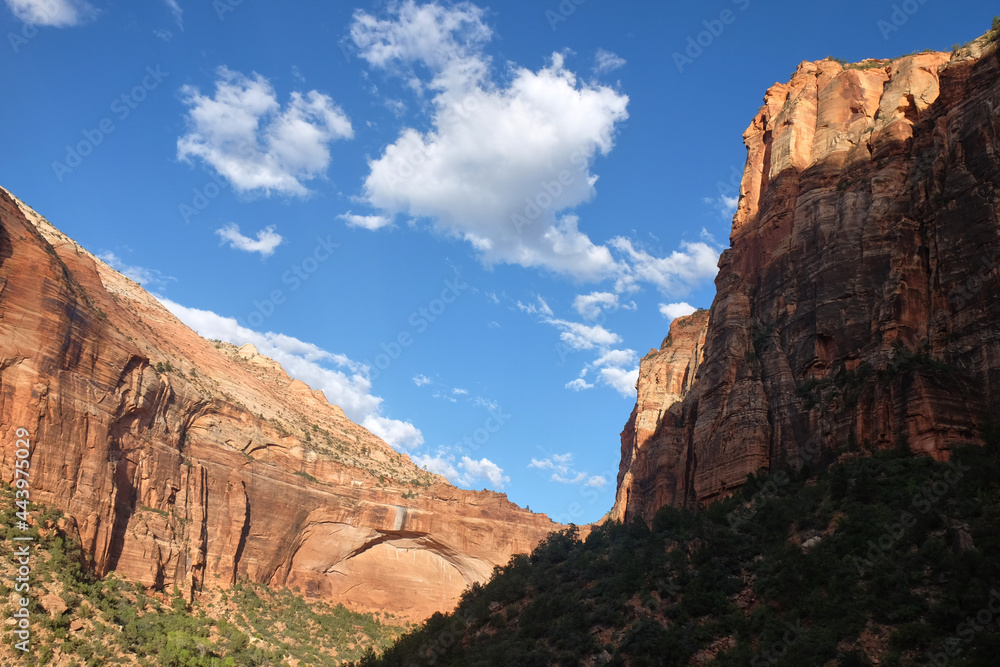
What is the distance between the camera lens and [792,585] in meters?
29.3

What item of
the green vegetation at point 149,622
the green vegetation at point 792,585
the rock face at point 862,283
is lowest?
the green vegetation at point 149,622

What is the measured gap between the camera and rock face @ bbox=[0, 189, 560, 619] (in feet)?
163

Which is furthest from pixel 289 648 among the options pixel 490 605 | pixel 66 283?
pixel 66 283

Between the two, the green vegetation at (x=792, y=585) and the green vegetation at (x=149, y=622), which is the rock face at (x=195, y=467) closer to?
the green vegetation at (x=149, y=622)

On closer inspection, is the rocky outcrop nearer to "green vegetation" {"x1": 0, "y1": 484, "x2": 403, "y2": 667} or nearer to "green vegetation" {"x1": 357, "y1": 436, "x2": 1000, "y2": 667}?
"green vegetation" {"x1": 357, "y1": 436, "x2": 1000, "y2": 667}

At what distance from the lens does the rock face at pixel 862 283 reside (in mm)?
33562

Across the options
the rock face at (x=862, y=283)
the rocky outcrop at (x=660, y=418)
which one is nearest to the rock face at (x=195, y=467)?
the rocky outcrop at (x=660, y=418)

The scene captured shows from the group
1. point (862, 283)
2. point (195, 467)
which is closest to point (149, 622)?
point (195, 467)

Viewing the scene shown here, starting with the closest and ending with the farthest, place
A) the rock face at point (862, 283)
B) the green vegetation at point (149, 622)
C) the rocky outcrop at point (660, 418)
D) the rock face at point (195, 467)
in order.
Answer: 1. the rock face at point (862, 283)
2. the green vegetation at point (149, 622)
3. the rock face at point (195, 467)
4. the rocky outcrop at point (660, 418)

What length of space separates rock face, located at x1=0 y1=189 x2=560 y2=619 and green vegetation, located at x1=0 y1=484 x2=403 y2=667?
77.0 inches

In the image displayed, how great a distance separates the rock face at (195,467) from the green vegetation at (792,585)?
25441mm

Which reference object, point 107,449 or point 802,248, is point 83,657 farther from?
point 802,248

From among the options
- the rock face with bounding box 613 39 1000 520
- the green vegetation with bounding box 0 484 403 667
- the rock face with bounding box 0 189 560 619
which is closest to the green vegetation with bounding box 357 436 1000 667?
the rock face with bounding box 613 39 1000 520

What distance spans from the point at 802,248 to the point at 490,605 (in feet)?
84.9
